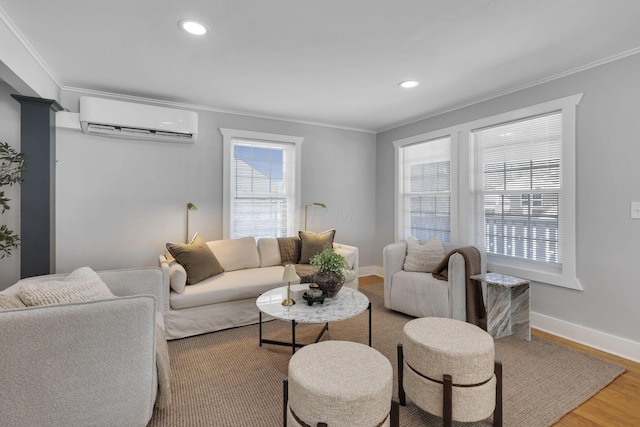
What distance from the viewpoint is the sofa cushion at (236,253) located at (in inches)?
141

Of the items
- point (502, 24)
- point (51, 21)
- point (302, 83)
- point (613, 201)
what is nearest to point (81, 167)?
point (51, 21)

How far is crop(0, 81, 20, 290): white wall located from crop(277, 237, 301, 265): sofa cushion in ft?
8.65

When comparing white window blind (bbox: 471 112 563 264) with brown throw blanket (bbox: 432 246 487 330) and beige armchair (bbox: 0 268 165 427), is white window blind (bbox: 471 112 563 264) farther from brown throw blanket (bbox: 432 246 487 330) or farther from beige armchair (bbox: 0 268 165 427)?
beige armchair (bbox: 0 268 165 427)

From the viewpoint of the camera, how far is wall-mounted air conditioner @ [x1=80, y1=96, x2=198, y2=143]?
10.3ft

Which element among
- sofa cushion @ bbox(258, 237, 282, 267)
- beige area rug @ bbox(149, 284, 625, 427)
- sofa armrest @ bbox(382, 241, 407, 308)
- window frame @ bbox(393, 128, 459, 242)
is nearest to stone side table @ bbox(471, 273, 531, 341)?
beige area rug @ bbox(149, 284, 625, 427)

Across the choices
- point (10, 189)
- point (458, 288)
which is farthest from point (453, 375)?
point (10, 189)

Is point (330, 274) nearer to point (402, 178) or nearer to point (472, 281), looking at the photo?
point (472, 281)

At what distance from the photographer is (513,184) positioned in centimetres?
336

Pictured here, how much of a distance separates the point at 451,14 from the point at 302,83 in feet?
5.04

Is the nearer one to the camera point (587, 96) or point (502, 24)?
point (502, 24)

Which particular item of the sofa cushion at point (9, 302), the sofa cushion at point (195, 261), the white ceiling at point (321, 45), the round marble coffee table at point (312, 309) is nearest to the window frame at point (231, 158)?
the white ceiling at point (321, 45)

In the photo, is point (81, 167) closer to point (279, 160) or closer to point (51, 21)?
point (51, 21)

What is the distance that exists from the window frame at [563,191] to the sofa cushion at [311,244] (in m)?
1.60

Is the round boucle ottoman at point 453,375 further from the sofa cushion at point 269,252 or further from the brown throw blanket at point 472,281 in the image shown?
the sofa cushion at point 269,252
